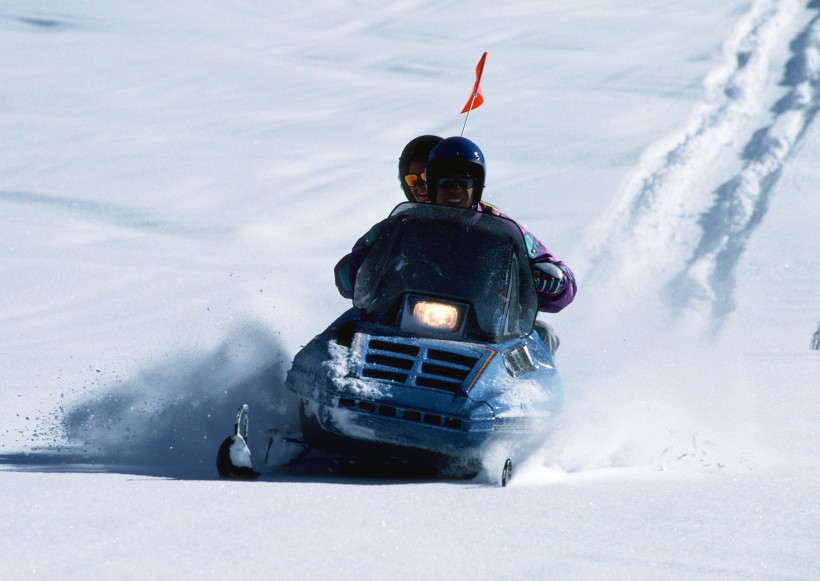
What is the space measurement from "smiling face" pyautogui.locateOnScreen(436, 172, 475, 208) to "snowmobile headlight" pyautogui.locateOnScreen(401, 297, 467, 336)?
2.11ft

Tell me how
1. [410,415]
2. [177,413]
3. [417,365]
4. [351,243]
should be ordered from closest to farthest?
[410,415] < [417,365] < [177,413] < [351,243]

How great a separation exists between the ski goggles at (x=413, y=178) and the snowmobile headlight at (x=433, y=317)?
4.72 feet

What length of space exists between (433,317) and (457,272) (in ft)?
0.90

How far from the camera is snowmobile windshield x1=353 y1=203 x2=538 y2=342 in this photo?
5711 mm

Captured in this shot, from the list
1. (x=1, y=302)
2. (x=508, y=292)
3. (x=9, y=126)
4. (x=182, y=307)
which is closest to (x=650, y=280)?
(x=182, y=307)

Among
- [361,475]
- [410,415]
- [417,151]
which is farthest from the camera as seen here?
[417,151]

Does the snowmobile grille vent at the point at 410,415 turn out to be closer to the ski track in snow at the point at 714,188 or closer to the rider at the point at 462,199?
the rider at the point at 462,199

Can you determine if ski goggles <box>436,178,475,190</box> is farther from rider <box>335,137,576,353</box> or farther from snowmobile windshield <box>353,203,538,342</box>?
snowmobile windshield <box>353,203,538,342</box>

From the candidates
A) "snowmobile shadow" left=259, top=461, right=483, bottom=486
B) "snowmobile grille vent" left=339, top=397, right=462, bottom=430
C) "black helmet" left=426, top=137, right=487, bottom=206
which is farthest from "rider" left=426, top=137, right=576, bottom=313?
"snowmobile grille vent" left=339, top=397, right=462, bottom=430

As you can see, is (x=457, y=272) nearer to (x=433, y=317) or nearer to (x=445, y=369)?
(x=433, y=317)

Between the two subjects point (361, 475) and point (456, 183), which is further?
point (456, 183)

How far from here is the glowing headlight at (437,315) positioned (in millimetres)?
5652

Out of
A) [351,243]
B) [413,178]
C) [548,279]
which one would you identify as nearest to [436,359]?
[548,279]

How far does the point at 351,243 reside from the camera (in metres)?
15.6
